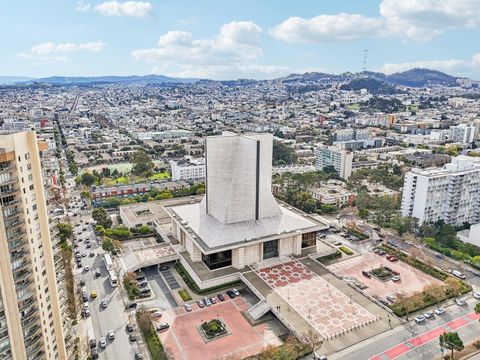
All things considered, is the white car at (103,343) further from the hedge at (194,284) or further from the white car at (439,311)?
the white car at (439,311)

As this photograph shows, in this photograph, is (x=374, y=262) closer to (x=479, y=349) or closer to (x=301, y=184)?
(x=479, y=349)

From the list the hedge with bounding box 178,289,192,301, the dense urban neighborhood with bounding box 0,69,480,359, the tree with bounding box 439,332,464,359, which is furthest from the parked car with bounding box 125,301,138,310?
the tree with bounding box 439,332,464,359

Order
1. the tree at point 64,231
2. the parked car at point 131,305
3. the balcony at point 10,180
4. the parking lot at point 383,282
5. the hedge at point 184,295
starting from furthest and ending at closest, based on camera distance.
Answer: the tree at point 64,231, the parking lot at point 383,282, the hedge at point 184,295, the parked car at point 131,305, the balcony at point 10,180

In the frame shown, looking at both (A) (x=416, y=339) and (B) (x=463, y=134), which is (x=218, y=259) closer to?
(A) (x=416, y=339)

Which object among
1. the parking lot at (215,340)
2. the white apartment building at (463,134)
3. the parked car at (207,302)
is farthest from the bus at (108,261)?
the white apartment building at (463,134)

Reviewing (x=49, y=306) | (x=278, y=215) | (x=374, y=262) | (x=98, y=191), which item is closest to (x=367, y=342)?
(x=374, y=262)
